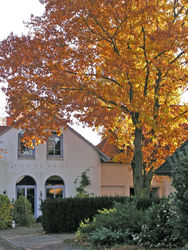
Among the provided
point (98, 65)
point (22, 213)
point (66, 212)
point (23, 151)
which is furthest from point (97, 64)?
point (23, 151)

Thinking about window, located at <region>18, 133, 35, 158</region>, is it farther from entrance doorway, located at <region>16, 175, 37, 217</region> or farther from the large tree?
the large tree

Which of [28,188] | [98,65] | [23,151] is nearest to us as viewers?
[98,65]

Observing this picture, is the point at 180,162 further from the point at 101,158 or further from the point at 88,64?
the point at 101,158

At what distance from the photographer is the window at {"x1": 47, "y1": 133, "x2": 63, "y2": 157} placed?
29245mm

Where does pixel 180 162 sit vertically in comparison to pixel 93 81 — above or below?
below

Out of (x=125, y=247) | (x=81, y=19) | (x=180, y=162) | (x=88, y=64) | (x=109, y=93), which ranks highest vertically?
(x=81, y=19)

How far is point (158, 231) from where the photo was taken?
1146 cm

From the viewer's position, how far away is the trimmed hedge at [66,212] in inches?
693

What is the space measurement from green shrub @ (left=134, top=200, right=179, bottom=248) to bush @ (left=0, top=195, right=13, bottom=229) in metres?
10.9

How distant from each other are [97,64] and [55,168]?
35.8 ft

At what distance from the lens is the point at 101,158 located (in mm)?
30062

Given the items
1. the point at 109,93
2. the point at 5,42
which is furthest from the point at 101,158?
the point at 5,42

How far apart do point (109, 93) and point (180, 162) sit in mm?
10670

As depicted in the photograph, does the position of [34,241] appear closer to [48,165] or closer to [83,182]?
[48,165]
